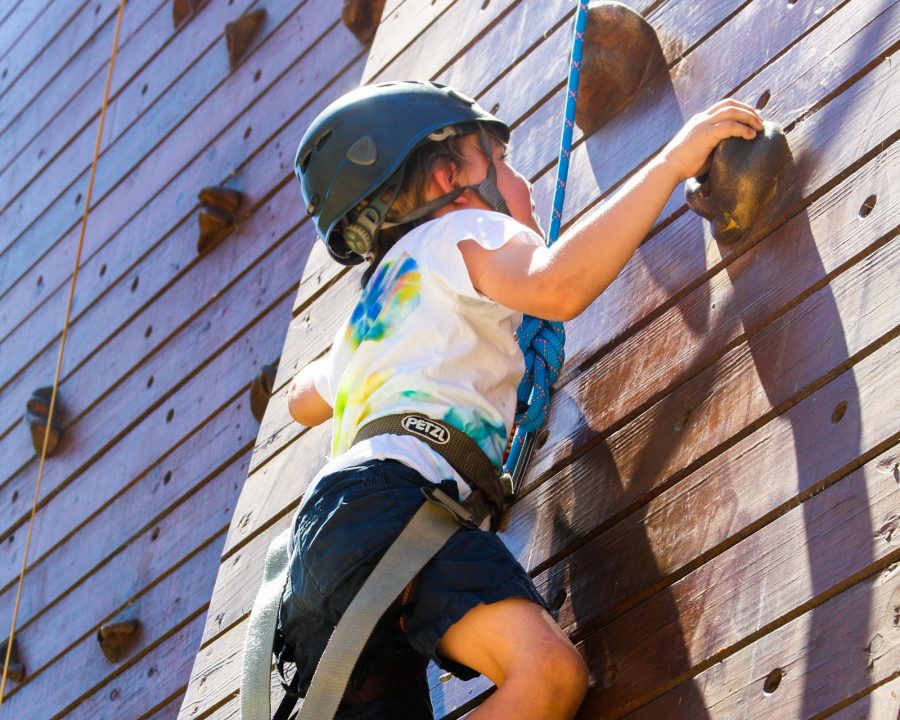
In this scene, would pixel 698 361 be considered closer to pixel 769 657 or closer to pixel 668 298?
pixel 668 298

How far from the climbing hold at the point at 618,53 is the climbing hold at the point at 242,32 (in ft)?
6.81

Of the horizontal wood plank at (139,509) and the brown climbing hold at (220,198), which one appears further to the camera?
the brown climbing hold at (220,198)

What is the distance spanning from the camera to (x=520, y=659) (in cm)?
178

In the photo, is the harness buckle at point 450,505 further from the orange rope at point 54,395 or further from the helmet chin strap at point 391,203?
the orange rope at point 54,395

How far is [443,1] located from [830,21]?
1.37 metres

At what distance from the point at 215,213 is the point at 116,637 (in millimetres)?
1161

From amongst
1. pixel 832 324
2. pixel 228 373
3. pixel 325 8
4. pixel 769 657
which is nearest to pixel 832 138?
pixel 832 324

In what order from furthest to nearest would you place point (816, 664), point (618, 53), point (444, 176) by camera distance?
point (618, 53) < point (444, 176) < point (816, 664)

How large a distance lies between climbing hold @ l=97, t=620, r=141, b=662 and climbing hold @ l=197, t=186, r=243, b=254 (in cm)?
109

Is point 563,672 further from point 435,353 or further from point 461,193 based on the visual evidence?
point 461,193

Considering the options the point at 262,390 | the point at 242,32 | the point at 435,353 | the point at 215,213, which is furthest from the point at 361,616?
the point at 242,32

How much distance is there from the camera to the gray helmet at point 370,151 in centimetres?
232

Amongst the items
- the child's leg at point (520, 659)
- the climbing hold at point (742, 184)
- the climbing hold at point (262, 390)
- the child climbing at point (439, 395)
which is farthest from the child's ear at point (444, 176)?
the climbing hold at point (262, 390)

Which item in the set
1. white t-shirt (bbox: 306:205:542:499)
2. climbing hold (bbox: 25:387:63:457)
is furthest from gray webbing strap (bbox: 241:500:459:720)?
climbing hold (bbox: 25:387:63:457)
